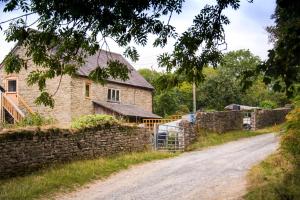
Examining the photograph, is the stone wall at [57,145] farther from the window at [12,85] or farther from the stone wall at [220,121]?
the window at [12,85]

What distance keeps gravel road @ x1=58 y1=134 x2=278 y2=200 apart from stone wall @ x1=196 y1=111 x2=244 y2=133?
5.92 metres

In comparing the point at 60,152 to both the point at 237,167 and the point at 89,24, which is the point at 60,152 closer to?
the point at 237,167

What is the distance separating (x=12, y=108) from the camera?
3419 centimetres

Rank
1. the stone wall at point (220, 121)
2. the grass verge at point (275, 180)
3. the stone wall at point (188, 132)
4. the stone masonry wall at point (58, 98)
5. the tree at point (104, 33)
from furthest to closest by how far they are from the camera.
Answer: the stone masonry wall at point (58, 98) → the stone wall at point (220, 121) → the stone wall at point (188, 132) → the grass verge at point (275, 180) → the tree at point (104, 33)

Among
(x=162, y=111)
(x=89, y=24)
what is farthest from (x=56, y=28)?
(x=162, y=111)

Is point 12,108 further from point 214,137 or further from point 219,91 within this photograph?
point 219,91

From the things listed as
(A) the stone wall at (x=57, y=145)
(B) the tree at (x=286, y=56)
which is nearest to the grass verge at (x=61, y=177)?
(A) the stone wall at (x=57, y=145)

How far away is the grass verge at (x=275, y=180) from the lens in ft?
37.6

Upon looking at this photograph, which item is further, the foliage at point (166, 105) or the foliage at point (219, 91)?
the foliage at point (166, 105)

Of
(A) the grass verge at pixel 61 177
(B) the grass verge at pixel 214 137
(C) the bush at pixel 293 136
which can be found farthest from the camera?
(B) the grass verge at pixel 214 137

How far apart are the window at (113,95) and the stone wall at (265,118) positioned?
A: 10276mm

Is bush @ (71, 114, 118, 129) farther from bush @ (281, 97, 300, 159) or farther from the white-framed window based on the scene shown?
→ the white-framed window

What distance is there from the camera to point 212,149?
87.5ft

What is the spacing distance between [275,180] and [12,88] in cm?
2611
